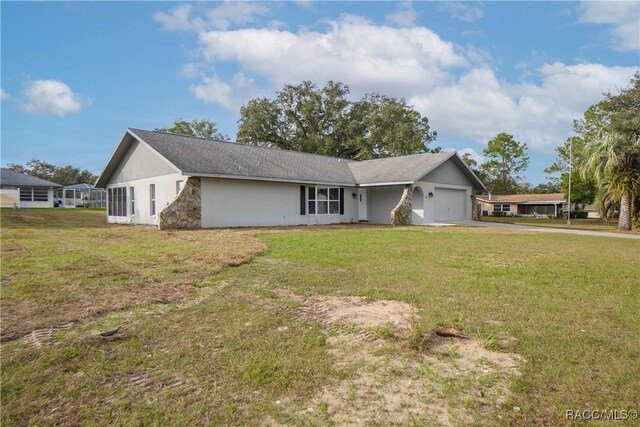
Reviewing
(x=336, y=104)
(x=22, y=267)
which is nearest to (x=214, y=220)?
(x=22, y=267)

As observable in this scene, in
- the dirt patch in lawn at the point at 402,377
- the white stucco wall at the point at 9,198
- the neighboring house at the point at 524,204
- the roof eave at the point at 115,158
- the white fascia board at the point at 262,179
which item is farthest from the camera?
the neighboring house at the point at 524,204

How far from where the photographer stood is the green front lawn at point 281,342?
2.54m

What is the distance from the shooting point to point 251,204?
18859 mm

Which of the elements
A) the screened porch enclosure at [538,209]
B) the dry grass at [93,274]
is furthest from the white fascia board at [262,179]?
the screened porch enclosure at [538,209]

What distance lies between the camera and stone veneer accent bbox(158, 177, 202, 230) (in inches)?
627

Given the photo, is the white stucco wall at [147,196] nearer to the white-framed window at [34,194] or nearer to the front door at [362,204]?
the front door at [362,204]

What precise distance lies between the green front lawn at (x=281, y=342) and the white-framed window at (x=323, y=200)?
1409 centimetres

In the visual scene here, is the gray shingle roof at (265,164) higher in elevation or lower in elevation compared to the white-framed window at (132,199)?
higher

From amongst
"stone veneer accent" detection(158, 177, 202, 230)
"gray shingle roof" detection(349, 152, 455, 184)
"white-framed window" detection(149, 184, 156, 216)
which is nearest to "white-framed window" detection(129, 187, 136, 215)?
"white-framed window" detection(149, 184, 156, 216)

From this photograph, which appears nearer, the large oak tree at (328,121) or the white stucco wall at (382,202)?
the white stucco wall at (382,202)

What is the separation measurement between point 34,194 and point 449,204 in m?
47.6

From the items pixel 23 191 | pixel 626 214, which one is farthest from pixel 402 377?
pixel 23 191

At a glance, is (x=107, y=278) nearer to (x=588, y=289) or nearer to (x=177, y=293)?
(x=177, y=293)

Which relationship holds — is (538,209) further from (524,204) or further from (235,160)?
(235,160)
